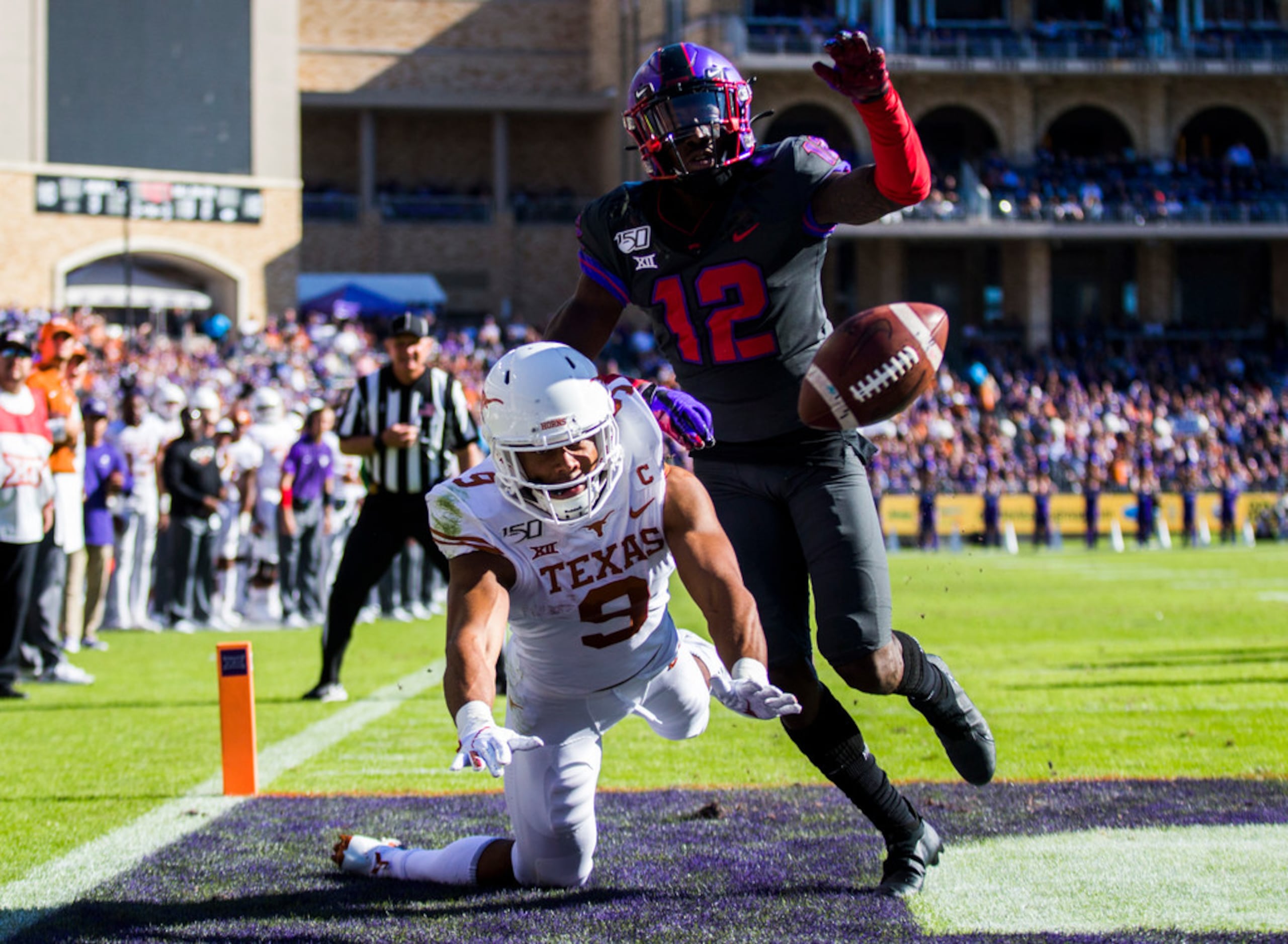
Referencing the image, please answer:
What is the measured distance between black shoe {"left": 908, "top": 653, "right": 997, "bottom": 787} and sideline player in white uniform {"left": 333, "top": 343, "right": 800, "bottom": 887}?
24.6 inches

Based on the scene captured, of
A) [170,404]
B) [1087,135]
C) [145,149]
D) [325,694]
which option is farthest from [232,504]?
[1087,135]

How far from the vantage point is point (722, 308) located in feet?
12.7

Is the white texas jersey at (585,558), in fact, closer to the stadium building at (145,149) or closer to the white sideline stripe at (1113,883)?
the white sideline stripe at (1113,883)

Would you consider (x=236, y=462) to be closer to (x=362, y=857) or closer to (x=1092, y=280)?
(x=362, y=857)

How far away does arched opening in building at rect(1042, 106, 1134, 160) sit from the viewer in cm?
3597

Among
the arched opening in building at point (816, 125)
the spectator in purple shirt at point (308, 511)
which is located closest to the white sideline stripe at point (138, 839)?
the spectator in purple shirt at point (308, 511)

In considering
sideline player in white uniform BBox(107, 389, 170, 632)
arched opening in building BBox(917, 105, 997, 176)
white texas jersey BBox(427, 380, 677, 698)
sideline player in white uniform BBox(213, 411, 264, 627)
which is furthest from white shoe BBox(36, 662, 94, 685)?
arched opening in building BBox(917, 105, 997, 176)

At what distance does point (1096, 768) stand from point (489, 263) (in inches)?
1310

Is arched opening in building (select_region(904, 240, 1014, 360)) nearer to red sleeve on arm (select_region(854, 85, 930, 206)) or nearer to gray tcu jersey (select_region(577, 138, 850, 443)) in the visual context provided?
gray tcu jersey (select_region(577, 138, 850, 443))

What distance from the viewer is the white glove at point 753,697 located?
9.34 feet

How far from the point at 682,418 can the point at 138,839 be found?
2.10 meters

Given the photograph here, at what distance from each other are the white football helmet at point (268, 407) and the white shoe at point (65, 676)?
419 centimetres

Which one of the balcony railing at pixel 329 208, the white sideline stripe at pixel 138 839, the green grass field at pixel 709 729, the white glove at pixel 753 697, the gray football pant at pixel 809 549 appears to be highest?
the balcony railing at pixel 329 208

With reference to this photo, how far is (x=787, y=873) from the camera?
149 inches
